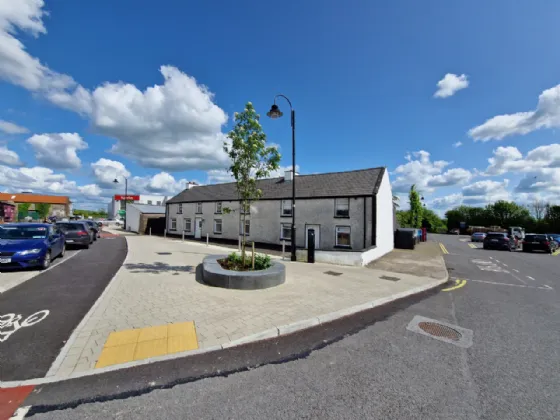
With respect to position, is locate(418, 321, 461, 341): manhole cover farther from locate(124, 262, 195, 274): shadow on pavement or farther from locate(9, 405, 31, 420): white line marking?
locate(124, 262, 195, 274): shadow on pavement

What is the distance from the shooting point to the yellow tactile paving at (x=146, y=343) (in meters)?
3.74

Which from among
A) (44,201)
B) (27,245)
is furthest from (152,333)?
(44,201)

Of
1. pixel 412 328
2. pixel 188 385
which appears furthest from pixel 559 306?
pixel 188 385

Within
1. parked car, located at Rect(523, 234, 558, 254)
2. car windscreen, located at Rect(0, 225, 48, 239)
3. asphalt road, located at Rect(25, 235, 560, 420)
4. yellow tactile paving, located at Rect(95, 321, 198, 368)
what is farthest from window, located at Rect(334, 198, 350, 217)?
parked car, located at Rect(523, 234, 558, 254)

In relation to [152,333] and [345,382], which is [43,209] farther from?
[345,382]

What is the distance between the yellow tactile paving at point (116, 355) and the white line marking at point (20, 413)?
81cm

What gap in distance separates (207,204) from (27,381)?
25.2m

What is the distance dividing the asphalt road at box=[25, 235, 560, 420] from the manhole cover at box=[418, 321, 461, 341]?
37 cm

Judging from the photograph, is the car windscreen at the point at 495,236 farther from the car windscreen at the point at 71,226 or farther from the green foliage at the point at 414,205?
the car windscreen at the point at 71,226

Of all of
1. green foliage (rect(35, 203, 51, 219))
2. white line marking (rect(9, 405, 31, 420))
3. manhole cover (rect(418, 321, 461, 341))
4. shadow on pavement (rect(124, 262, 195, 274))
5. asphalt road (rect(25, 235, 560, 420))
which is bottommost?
manhole cover (rect(418, 321, 461, 341))

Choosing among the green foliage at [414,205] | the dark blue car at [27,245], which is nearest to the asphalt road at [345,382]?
the dark blue car at [27,245]

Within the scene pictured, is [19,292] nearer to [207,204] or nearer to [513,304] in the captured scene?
[513,304]

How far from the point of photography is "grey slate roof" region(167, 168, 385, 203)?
18.3 meters

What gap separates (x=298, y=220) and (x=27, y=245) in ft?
51.6
